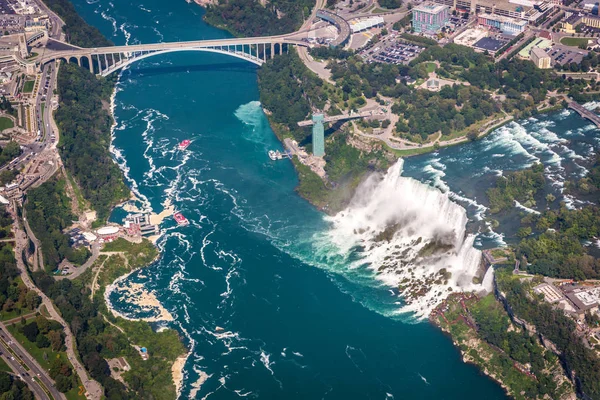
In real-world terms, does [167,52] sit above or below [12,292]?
above

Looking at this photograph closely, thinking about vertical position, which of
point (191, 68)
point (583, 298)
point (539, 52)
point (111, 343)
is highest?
point (539, 52)

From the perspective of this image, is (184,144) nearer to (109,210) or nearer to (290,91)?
(290,91)

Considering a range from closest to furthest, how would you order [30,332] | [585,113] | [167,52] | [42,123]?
[30,332]
[585,113]
[42,123]
[167,52]

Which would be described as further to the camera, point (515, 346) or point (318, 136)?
point (318, 136)

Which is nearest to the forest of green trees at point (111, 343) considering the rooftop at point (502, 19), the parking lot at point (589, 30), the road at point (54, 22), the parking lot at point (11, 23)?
the road at point (54, 22)

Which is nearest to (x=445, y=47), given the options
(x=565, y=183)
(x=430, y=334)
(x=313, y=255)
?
(x=565, y=183)

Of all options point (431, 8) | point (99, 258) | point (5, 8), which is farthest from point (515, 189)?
point (5, 8)

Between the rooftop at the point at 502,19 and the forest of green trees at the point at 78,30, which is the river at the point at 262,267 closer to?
the forest of green trees at the point at 78,30

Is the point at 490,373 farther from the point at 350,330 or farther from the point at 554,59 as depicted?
the point at 554,59
